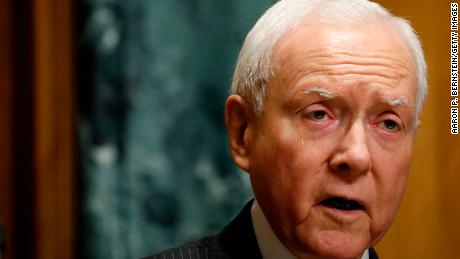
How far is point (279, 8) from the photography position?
1456mm

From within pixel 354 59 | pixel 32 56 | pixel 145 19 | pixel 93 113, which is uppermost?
pixel 354 59

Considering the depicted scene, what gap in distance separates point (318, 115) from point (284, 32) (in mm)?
187

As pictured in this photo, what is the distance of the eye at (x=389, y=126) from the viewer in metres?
1.38

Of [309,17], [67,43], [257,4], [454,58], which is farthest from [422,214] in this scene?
[67,43]

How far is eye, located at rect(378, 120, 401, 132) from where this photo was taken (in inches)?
54.5

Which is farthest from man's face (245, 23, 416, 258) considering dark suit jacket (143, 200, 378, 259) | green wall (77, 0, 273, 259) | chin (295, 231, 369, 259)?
Result: green wall (77, 0, 273, 259)

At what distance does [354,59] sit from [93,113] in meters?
1.03

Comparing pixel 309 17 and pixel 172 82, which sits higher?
pixel 309 17

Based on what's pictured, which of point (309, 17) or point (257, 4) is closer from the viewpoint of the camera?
point (309, 17)

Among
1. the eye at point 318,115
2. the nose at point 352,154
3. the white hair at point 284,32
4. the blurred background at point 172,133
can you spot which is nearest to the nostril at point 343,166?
the nose at point 352,154

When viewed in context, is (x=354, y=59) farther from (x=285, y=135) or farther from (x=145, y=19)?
(x=145, y=19)

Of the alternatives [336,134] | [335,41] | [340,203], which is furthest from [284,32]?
[340,203]

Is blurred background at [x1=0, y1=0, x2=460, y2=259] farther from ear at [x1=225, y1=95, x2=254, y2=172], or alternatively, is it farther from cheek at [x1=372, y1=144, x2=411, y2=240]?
cheek at [x1=372, y1=144, x2=411, y2=240]

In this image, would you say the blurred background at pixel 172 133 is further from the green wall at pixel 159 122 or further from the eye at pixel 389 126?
the eye at pixel 389 126
